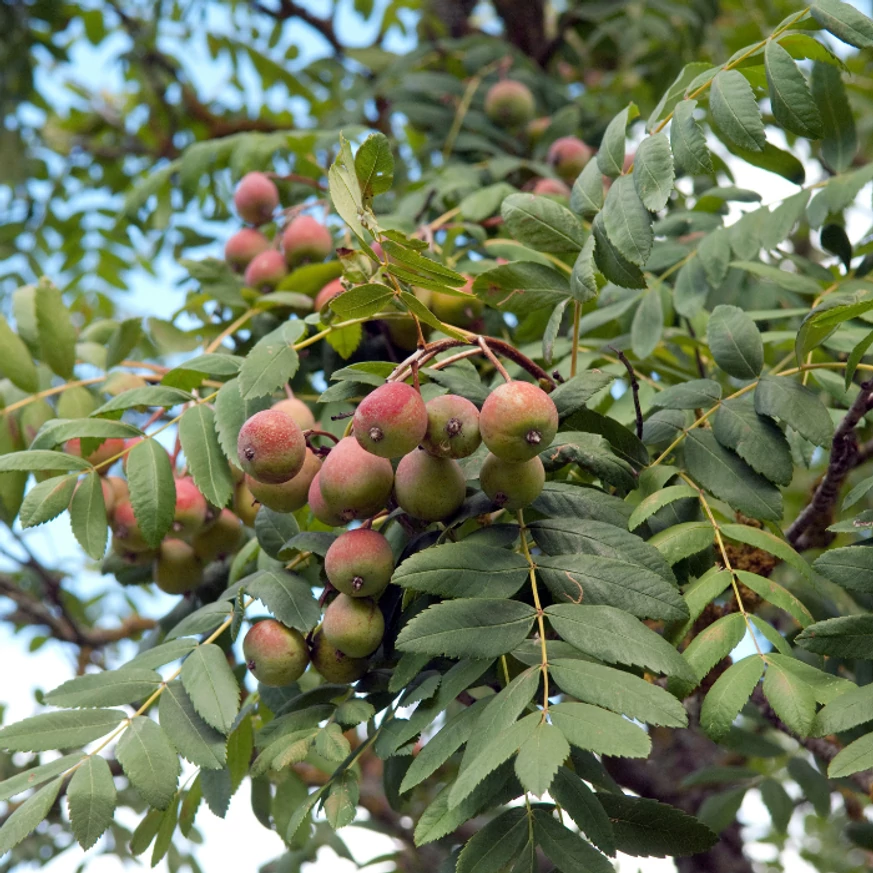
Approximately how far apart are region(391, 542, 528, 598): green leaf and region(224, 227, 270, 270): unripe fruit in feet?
3.90

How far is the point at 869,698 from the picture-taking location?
105cm

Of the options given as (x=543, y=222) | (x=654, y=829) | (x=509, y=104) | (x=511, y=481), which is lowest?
(x=654, y=829)

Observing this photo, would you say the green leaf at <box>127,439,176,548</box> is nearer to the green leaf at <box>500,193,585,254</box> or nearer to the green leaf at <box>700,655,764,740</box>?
the green leaf at <box>500,193,585,254</box>

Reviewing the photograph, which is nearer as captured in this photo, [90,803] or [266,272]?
[90,803]

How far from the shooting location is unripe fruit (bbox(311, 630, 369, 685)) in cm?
129

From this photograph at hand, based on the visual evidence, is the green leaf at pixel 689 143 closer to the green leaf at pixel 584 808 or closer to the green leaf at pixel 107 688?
the green leaf at pixel 584 808

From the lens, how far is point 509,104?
8.93 ft

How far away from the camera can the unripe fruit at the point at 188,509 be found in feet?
5.33

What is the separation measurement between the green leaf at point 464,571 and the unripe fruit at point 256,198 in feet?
4.25

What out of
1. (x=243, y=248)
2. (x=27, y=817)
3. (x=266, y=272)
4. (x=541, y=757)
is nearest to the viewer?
(x=541, y=757)

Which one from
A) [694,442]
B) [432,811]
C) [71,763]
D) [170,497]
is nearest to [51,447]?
[170,497]

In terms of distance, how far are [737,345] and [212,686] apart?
0.87m

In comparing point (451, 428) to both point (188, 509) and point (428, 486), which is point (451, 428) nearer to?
point (428, 486)

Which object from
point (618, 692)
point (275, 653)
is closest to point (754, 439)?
point (618, 692)
